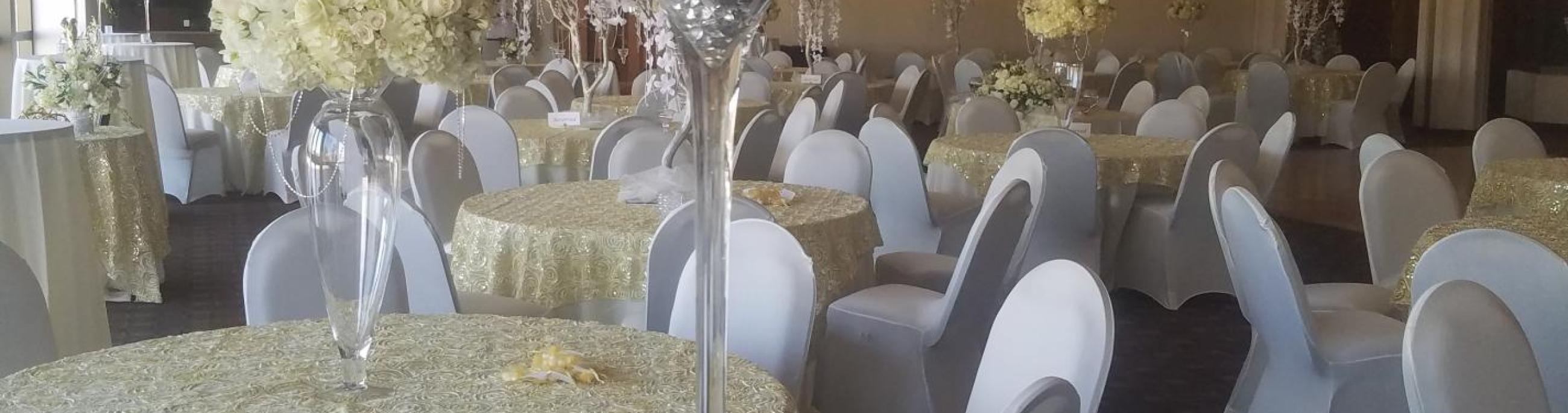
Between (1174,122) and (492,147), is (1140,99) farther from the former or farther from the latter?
(492,147)

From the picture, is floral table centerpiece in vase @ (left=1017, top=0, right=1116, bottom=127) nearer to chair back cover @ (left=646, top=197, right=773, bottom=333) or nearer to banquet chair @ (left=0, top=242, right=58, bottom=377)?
chair back cover @ (left=646, top=197, right=773, bottom=333)

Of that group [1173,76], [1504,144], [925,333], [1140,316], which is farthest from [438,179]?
[1173,76]

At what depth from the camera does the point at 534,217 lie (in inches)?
152

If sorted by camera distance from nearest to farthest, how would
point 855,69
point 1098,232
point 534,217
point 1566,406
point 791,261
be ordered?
point 791,261 → point 1566,406 → point 534,217 → point 1098,232 → point 855,69

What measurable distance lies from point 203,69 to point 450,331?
948 centimetres

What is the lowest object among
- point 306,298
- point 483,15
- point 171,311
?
point 171,311

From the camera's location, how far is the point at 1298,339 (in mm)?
3482

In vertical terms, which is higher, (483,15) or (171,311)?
(483,15)

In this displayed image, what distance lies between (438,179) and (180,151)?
4119 mm

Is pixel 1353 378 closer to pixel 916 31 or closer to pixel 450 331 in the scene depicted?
pixel 450 331

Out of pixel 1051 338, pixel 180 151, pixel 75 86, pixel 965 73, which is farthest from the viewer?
pixel 965 73

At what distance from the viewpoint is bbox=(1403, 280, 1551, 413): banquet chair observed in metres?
2.20

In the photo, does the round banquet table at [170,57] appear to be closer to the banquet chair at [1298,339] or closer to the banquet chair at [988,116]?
the banquet chair at [988,116]

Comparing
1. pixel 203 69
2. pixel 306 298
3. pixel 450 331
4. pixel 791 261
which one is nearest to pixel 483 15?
pixel 450 331
